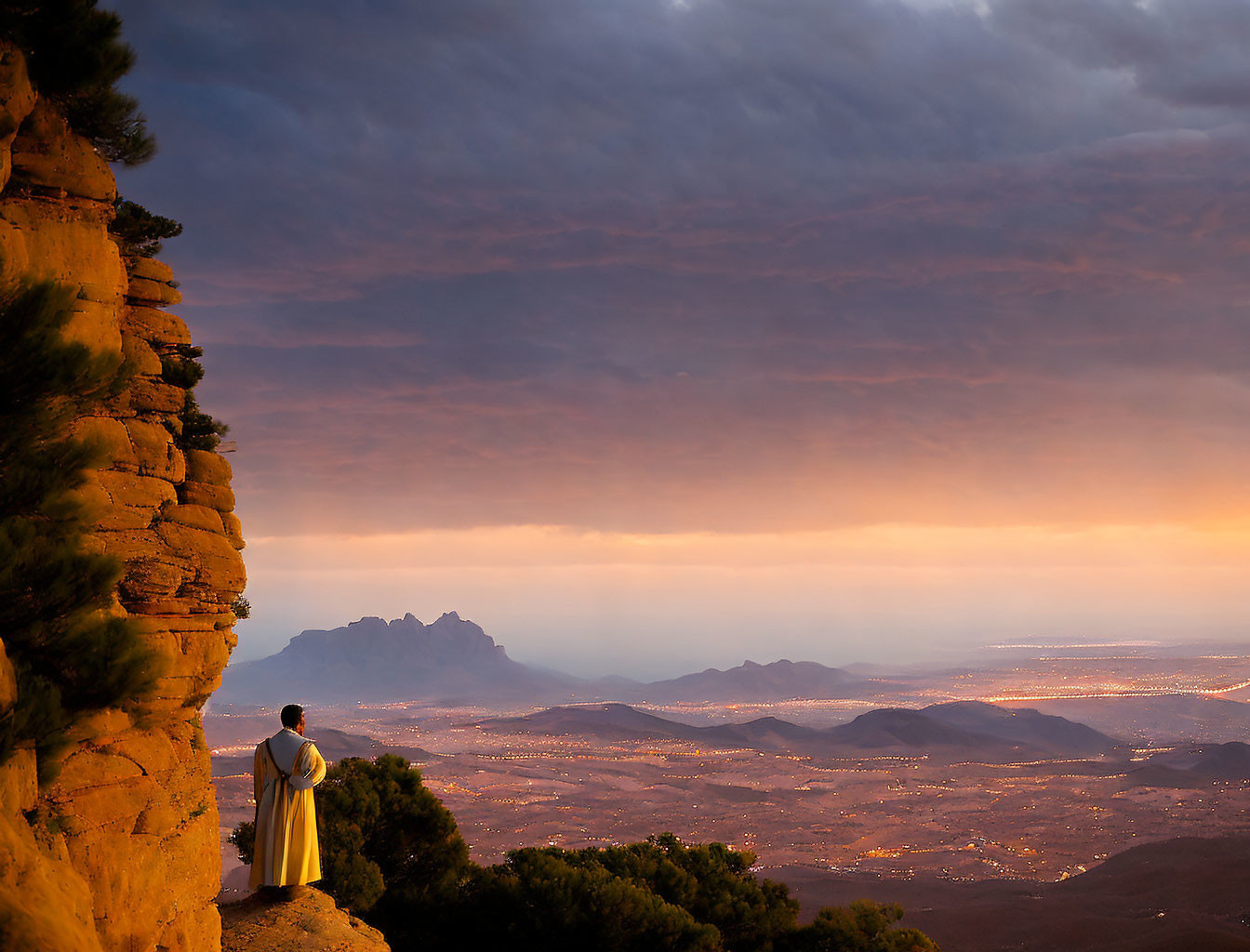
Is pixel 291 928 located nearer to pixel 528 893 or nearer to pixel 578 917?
pixel 578 917

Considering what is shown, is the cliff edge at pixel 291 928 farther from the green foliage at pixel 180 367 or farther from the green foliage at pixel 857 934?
the green foliage at pixel 857 934

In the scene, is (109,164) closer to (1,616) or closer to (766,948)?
(1,616)

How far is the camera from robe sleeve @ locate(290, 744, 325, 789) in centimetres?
1650

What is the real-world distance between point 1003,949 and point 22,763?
133 meters

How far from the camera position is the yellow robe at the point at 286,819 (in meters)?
16.6

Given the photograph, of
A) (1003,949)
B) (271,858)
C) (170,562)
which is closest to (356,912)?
(271,858)

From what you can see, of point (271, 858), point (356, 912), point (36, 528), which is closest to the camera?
point (36, 528)

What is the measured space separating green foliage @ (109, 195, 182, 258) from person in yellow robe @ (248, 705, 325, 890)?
862 cm

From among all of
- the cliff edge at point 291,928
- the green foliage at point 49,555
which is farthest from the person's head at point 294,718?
the green foliage at point 49,555

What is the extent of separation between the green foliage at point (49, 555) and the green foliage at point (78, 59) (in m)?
4.64

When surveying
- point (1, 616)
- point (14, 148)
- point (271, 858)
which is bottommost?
point (271, 858)

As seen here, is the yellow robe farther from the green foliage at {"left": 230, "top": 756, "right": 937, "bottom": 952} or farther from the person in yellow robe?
the green foliage at {"left": 230, "top": 756, "right": 937, "bottom": 952}

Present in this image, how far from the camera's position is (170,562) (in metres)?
15.3

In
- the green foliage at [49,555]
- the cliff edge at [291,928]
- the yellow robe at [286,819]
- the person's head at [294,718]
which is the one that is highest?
the green foliage at [49,555]
